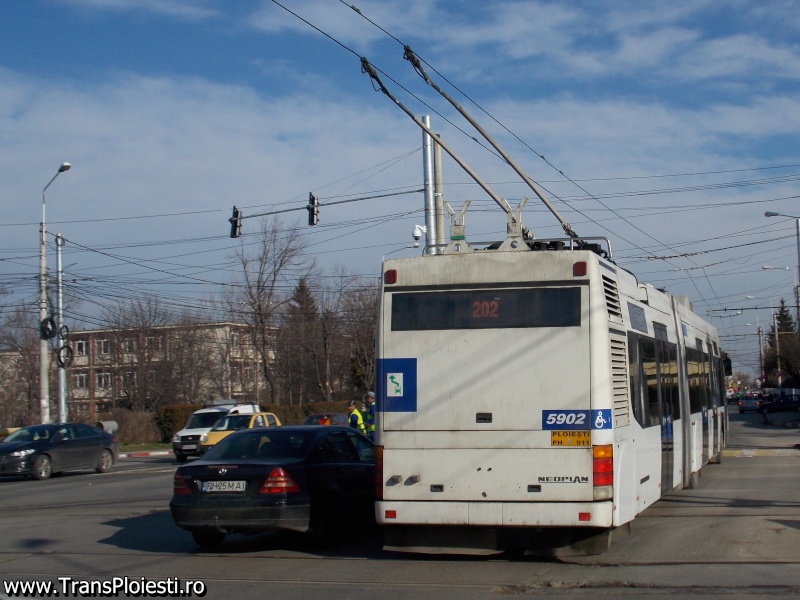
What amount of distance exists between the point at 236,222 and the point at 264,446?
46.8 ft

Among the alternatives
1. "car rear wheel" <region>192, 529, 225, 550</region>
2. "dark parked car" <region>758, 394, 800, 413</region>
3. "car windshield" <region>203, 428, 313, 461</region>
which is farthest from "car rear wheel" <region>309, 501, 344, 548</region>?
"dark parked car" <region>758, 394, 800, 413</region>

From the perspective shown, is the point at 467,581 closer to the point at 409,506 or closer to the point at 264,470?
the point at 409,506

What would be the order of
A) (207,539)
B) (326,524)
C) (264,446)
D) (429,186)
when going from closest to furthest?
(326,524), (207,539), (264,446), (429,186)

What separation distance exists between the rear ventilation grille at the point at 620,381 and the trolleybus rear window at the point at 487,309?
0.64 metres

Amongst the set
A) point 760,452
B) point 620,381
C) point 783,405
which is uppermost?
point 620,381

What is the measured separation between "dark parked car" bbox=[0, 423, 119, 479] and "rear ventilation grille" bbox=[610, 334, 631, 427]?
18737mm

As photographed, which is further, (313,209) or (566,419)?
(313,209)

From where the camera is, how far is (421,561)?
32.0 feet

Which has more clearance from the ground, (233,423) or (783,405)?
(233,423)

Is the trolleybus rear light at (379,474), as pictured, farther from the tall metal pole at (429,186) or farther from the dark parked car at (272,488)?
the tall metal pole at (429,186)

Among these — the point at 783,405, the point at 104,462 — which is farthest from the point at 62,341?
the point at 783,405

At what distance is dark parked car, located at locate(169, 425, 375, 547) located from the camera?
10.2m

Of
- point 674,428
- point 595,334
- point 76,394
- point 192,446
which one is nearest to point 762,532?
point 674,428

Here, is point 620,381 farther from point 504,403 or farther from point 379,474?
point 379,474
